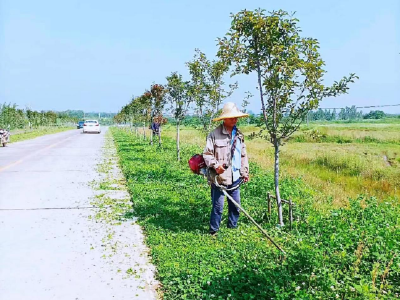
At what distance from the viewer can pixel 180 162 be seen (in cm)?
1291

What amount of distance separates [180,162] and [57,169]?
4.00 meters

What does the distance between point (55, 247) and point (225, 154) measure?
103 inches

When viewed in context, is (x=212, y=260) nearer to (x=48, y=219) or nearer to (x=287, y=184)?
(x=48, y=219)

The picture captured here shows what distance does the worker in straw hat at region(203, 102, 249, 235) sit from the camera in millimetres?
5188

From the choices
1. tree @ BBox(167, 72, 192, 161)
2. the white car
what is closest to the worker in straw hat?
tree @ BBox(167, 72, 192, 161)

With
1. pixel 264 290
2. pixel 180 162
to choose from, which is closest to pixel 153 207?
pixel 264 290

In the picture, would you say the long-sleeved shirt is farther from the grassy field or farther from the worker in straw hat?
the grassy field

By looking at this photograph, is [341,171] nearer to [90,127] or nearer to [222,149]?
[222,149]

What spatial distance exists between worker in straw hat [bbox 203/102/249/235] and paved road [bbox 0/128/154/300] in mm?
1252

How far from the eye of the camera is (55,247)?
5.15m

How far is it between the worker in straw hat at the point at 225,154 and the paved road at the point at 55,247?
4.11 feet

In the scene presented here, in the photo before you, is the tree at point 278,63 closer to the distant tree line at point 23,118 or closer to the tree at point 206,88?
the tree at point 206,88

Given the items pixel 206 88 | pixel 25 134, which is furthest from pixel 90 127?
pixel 206 88

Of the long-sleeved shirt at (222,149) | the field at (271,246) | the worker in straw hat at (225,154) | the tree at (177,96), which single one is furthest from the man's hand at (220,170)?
the tree at (177,96)
